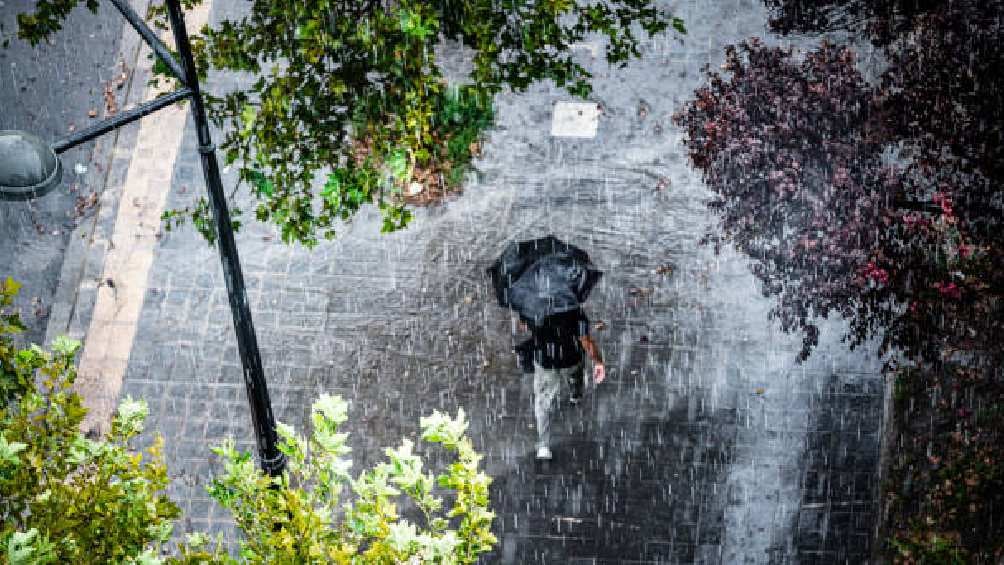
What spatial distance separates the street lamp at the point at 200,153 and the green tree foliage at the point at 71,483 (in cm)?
60

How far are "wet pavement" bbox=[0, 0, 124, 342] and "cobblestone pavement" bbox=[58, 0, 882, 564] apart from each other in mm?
1212

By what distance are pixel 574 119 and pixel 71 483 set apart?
797 centimetres

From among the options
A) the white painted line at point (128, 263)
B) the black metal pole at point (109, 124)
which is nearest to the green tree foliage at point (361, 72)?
the black metal pole at point (109, 124)

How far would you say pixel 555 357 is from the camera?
9844 mm

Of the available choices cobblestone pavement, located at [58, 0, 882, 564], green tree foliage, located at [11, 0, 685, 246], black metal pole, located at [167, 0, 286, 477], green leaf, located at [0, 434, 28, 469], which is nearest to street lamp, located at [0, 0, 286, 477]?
black metal pole, located at [167, 0, 286, 477]

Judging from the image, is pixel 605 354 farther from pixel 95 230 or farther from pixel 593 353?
pixel 95 230

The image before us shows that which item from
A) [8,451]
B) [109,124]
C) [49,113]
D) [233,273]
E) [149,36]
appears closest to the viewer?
[8,451]

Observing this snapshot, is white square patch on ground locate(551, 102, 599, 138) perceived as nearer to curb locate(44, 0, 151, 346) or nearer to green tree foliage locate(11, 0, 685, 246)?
green tree foliage locate(11, 0, 685, 246)

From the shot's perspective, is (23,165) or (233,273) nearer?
(23,165)

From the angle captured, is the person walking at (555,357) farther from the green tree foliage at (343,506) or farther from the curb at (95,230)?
the curb at (95,230)

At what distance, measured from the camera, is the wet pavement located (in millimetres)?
12516

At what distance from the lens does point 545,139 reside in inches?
506

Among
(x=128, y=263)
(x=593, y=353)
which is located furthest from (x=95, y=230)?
(x=593, y=353)

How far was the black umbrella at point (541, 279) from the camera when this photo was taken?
31.6 feet
